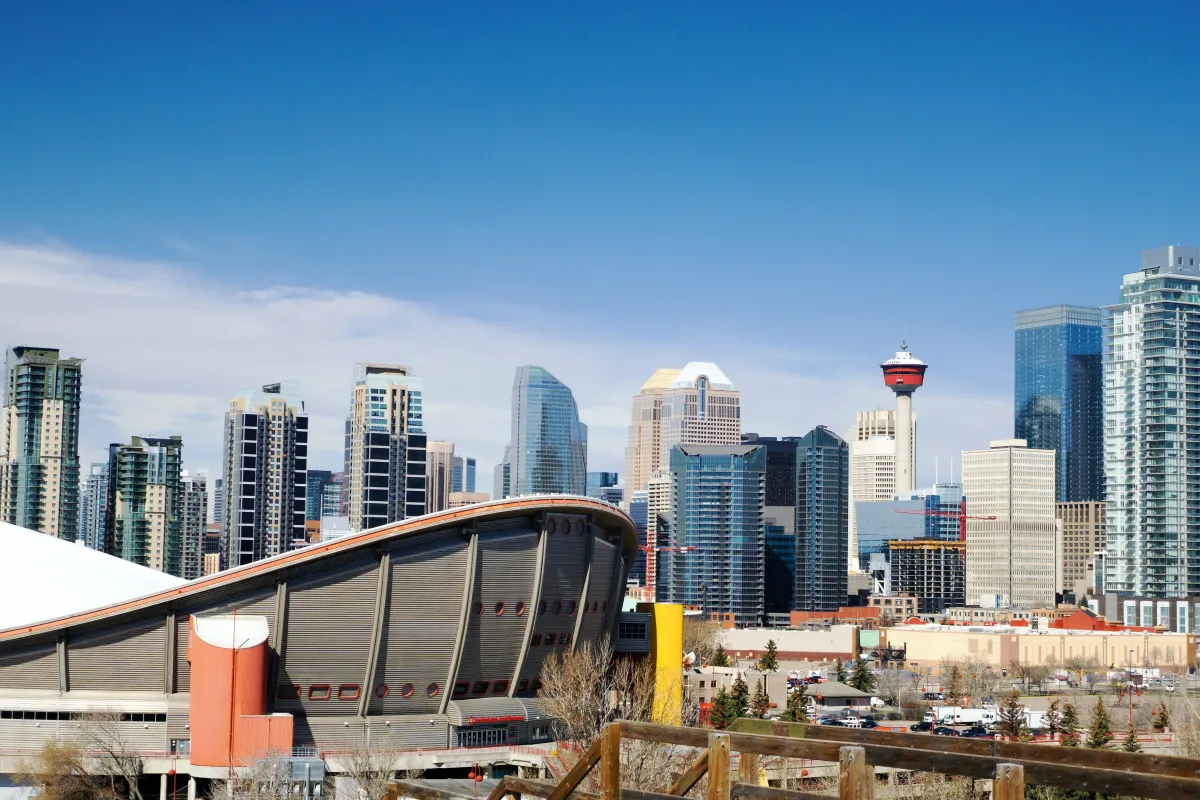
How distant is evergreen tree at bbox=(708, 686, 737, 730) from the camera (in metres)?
117

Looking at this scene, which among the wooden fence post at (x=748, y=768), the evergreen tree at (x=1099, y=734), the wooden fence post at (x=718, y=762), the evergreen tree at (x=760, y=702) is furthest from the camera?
the evergreen tree at (x=760, y=702)

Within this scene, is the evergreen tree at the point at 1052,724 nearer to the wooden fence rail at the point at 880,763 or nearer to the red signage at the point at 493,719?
the red signage at the point at 493,719

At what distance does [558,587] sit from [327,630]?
15499 millimetres

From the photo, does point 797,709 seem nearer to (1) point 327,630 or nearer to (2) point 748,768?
(1) point 327,630

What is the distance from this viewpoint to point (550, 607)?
9494cm

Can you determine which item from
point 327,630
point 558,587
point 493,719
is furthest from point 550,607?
point 327,630

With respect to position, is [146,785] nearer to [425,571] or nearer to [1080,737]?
[425,571]

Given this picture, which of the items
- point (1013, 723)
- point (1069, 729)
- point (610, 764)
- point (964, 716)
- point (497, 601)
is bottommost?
point (964, 716)

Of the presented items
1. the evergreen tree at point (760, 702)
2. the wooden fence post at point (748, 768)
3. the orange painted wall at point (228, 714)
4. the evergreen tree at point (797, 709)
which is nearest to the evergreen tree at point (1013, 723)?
the evergreen tree at point (797, 709)

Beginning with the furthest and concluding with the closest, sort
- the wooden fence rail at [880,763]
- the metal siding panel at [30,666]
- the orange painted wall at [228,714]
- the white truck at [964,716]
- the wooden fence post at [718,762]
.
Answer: the white truck at [964,716], the metal siding panel at [30,666], the orange painted wall at [228,714], the wooden fence post at [718,762], the wooden fence rail at [880,763]

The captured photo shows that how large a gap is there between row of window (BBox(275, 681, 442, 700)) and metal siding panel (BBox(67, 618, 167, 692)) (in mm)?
6639

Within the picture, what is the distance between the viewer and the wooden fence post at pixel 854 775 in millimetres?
15711

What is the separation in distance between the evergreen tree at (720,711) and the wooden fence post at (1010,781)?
101m

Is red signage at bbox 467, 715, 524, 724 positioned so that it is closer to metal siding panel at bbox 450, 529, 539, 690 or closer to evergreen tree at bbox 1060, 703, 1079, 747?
metal siding panel at bbox 450, 529, 539, 690
